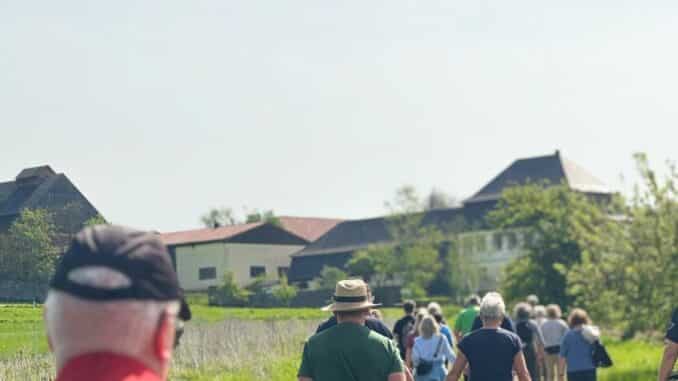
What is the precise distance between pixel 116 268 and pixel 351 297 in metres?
6.27

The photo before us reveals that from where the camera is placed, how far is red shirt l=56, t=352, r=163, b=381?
101 inches

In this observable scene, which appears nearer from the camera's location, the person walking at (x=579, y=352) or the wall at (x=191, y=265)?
the person walking at (x=579, y=352)

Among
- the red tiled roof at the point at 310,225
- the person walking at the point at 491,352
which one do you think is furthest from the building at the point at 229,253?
the red tiled roof at the point at 310,225

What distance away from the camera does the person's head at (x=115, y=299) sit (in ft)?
8.47

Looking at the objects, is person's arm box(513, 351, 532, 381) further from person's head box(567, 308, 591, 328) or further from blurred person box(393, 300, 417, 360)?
blurred person box(393, 300, 417, 360)

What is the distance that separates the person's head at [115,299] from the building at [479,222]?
307 ft

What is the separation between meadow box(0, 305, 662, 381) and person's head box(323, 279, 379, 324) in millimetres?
6498

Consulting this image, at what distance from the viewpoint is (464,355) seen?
33.6 ft

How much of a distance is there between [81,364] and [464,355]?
7.82 meters

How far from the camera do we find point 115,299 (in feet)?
8.46

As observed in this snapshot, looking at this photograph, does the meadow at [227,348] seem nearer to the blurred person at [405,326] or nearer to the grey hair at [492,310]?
the blurred person at [405,326]

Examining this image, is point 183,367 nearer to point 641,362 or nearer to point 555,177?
point 641,362

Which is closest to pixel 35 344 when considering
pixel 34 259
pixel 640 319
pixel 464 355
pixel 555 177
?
pixel 34 259

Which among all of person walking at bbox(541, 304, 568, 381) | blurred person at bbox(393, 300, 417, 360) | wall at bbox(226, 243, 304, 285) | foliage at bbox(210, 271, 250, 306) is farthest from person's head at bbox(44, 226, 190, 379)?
wall at bbox(226, 243, 304, 285)
